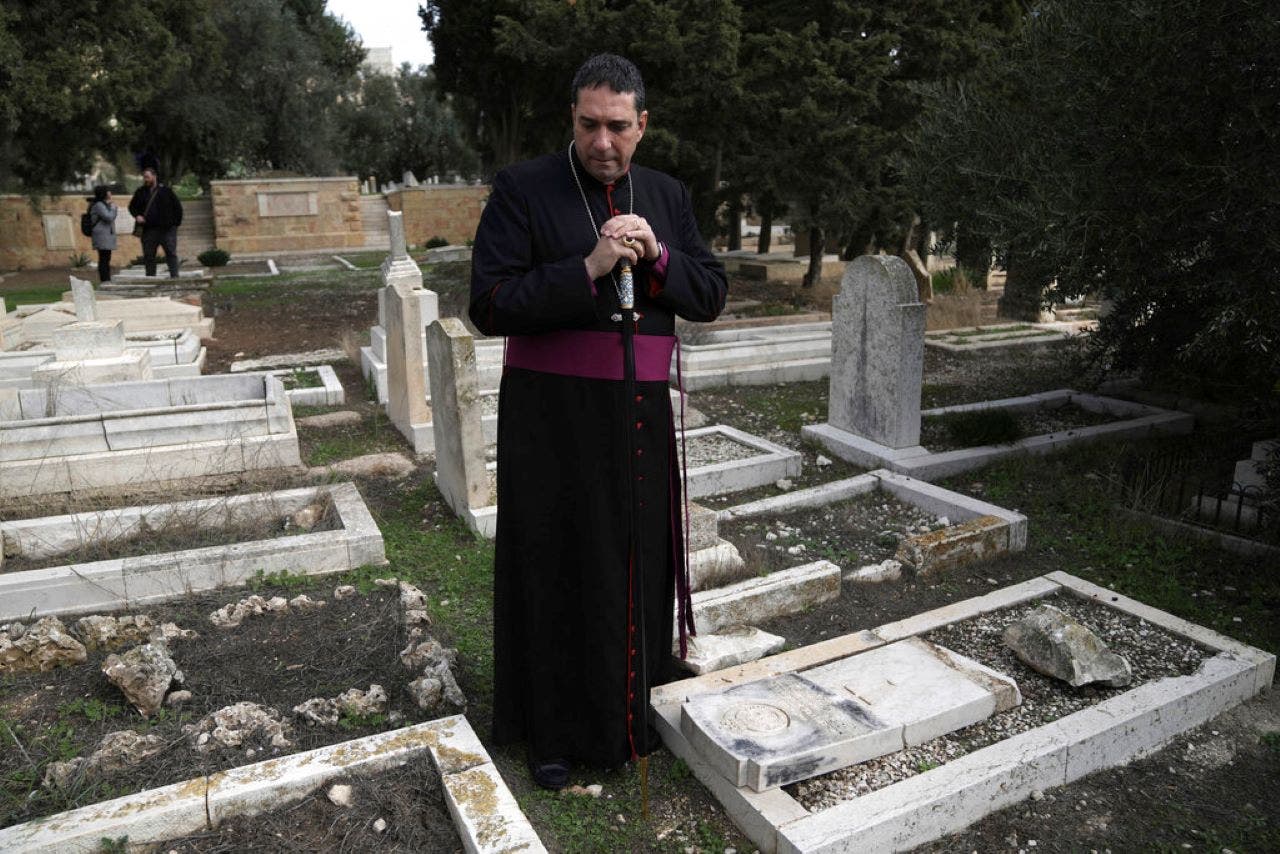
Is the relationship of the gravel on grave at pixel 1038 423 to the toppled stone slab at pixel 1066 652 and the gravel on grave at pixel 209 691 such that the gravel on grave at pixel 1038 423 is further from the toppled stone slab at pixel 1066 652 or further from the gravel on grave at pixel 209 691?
the gravel on grave at pixel 209 691

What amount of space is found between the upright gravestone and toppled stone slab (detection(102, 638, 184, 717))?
484 cm

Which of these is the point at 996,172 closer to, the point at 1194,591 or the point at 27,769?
the point at 1194,591

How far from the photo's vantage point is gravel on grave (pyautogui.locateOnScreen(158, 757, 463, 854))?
272 cm

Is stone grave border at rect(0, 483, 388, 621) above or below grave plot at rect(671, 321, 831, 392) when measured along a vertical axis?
below

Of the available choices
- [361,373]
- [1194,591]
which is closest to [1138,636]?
[1194,591]

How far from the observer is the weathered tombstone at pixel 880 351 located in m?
6.54

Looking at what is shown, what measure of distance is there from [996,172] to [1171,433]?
104 inches

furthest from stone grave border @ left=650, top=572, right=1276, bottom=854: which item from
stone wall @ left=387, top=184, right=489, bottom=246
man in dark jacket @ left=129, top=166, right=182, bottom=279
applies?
stone wall @ left=387, top=184, right=489, bottom=246

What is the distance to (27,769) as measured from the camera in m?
3.01

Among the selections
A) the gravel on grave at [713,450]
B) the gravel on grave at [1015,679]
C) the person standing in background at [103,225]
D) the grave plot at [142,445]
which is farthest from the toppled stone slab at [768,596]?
the person standing in background at [103,225]

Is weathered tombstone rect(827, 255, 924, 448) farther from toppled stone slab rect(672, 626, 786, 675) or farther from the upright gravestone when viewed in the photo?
toppled stone slab rect(672, 626, 786, 675)

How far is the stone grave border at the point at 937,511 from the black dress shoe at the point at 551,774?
2.60 meters

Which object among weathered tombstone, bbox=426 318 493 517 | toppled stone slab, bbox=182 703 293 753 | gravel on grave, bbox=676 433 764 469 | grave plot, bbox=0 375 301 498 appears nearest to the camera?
toppled stone slab, bbox=182 703 293 753

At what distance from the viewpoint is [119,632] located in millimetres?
3967
